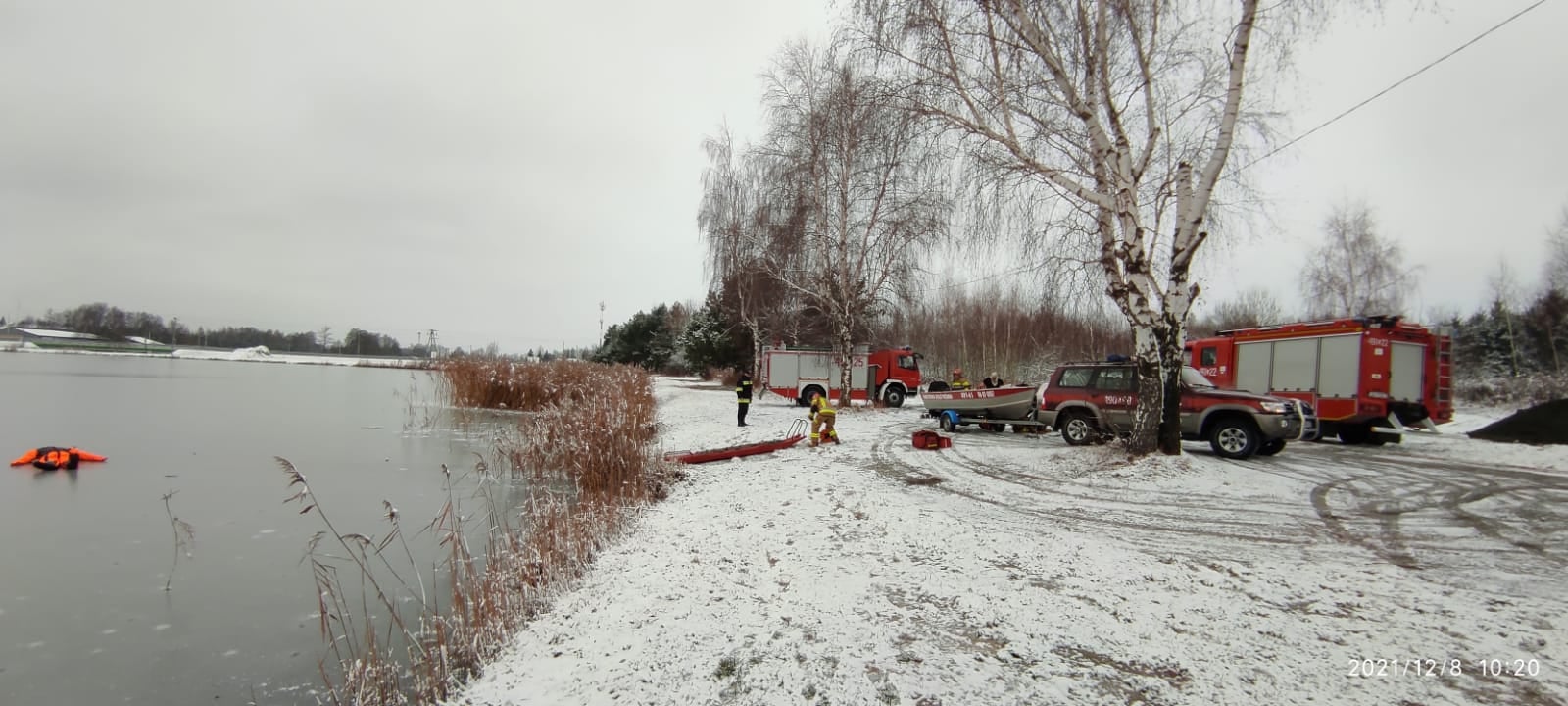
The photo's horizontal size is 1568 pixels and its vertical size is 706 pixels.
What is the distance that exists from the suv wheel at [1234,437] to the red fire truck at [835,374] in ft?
46.7

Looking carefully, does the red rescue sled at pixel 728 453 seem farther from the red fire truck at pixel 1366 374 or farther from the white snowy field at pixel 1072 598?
the red fire truck at pixel 1366 374

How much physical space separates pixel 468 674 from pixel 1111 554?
4.71 metres

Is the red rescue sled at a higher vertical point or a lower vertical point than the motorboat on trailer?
lower

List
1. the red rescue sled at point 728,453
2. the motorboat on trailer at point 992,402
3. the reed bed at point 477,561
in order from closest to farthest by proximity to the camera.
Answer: the reed bed at point 477,561 → the red rescue sled at point 728,453 → the motorboat on trailer at point 992,402

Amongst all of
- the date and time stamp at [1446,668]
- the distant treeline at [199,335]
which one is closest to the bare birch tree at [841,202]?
the date and time stamp at [1446,668]

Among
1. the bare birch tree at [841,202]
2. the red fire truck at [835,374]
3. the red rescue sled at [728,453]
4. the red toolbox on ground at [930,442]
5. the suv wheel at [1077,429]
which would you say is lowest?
the red rescue sled at [728,453]

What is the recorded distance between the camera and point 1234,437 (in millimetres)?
9883

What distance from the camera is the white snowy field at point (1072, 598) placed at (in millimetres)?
3232

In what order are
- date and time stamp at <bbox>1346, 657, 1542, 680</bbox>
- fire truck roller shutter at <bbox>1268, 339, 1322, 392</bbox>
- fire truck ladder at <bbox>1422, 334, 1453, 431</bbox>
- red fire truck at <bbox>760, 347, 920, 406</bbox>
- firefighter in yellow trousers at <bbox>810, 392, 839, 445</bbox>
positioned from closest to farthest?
date and time stamp at <bbox>1346, 657, 1542, 680</bbox> → firefighter in yellow trousers at <bbox>810, 392, 839, 445</bbox> → fire truck ladder at <bbox>1422, 334, 1453, 431</bbox> → fire truck roller shutter at <bbox>1268, 339, 1322, 392</bbox> → red fire truck at <bbox>760, 347, 920, 406</bbox>

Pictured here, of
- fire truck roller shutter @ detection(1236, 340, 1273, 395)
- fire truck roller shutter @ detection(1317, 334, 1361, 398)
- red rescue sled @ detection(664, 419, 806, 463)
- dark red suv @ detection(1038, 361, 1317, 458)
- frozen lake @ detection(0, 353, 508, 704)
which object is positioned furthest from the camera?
fire truck roller shutter @ detection(1236, 340, 1273, 395)

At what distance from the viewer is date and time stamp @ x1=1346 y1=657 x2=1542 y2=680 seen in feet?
10.5

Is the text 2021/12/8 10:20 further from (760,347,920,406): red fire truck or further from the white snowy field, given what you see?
(760,347,920,406): red fire truck

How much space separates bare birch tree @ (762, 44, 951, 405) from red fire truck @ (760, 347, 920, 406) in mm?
4087

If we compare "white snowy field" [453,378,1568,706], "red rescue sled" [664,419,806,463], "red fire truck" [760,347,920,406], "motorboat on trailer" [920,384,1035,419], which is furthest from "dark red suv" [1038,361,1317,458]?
"red fire truck" [760,347,920,406]
